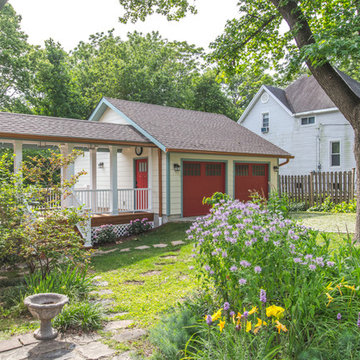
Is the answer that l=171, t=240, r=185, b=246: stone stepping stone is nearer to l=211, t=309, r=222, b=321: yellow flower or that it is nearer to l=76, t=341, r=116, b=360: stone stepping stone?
l=76, t=341, r=116, b=360: stone stepping stone

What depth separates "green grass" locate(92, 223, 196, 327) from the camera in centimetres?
436

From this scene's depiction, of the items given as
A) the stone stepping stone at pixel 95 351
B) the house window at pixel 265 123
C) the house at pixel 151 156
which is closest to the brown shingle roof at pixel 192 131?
the house at pixel 151 156

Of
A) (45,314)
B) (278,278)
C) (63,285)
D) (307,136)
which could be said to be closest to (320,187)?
(307,136)

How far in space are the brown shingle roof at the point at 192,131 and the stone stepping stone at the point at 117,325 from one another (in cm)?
733

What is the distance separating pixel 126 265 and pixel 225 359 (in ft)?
15.9

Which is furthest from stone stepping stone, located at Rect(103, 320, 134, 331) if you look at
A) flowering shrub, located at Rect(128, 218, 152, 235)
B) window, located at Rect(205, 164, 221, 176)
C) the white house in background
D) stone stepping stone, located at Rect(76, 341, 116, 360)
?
the white house in background

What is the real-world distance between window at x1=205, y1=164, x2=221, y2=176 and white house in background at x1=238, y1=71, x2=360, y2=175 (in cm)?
846

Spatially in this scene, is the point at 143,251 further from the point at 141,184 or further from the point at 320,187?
the point at 320,187

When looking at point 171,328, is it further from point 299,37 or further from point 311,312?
point 299,37

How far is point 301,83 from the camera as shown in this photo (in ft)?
69.7

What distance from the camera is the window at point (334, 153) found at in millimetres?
18453

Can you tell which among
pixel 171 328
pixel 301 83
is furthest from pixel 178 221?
pixel 301 83

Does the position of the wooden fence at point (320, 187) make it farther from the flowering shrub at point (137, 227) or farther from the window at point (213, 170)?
the flowering shrub at point (137, 227)

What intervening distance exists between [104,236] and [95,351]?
6.72 m
